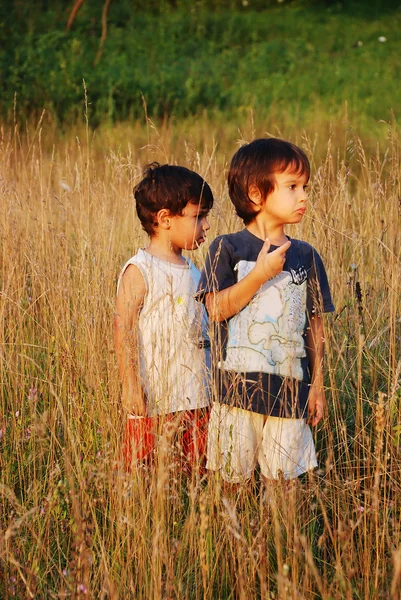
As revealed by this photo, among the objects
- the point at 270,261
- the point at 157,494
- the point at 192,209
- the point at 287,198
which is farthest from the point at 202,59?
the point at 157,494

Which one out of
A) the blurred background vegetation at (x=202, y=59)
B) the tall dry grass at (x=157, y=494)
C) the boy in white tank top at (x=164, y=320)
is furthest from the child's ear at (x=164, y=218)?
the blurred background vegetation at (x=202, y=59)

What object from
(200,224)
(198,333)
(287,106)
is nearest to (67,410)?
(198,333)

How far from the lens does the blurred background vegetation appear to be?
1177cm

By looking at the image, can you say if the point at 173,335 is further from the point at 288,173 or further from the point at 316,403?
the point at 288,173

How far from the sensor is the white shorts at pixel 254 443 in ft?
7.41

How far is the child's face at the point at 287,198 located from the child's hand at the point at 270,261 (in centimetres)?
20

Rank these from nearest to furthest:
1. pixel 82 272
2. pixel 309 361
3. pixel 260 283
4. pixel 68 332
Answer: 1. pixel 260 283
2. pixel 309 361
3. pixel 68 332
4. pixel 82 272

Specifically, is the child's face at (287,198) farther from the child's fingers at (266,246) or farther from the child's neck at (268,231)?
the child's fingers at (266,246)

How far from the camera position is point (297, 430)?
2.30 m

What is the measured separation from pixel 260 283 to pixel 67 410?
0.88 meters

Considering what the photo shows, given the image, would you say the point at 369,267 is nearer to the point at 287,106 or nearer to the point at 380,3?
the point at 287,106

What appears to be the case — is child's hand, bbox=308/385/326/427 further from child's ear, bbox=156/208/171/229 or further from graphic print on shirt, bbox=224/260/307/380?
child's ear, bbox=156/208/171/229

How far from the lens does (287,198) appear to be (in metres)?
2.33

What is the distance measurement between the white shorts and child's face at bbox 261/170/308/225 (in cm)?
58
